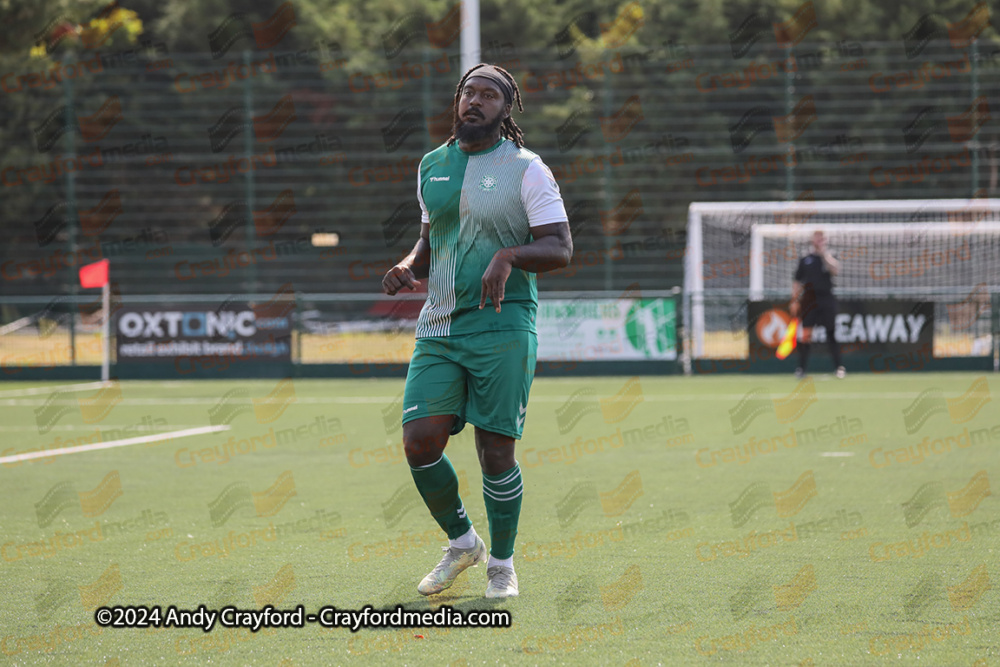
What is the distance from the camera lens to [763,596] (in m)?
4.92

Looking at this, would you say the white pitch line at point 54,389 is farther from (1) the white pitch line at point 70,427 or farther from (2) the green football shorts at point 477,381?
(2) the green football shorts at point 477,381

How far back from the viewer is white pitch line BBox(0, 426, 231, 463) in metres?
10.1

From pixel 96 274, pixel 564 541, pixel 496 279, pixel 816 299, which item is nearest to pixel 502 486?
pixel 496 279

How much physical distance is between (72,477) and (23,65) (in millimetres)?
26693

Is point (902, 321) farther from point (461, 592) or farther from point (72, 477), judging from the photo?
point (461, 592)

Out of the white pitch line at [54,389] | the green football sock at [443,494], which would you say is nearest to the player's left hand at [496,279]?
the green football sock at [443,494]

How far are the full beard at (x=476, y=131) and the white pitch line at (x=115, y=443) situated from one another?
634 cm

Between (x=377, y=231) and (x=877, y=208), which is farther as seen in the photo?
(x=377, y=231)

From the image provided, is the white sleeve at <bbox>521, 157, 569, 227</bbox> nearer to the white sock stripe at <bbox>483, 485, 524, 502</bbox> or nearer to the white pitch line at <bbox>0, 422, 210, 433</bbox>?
→ the white sock stripe at <bbox>483, 485, 524, 502</bbox>

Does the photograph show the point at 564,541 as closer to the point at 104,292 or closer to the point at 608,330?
the point at 608,330

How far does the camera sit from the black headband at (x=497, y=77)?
5.02 meters

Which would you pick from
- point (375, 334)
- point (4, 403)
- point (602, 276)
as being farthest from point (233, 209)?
point (4, 403)

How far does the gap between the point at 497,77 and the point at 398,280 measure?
919 mm

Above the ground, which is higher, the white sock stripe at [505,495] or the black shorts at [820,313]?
the white sock stripe at [505,495]
